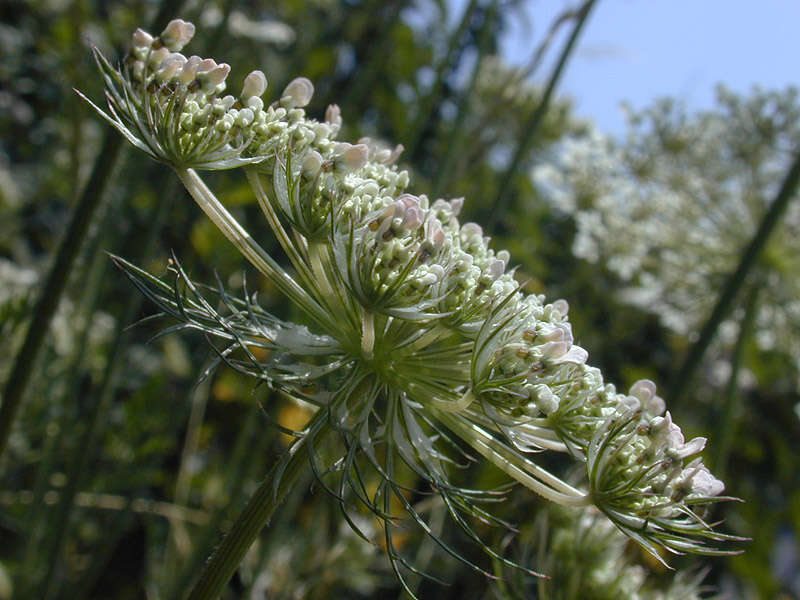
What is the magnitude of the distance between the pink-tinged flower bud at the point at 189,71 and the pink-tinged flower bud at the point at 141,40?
9 centimetres

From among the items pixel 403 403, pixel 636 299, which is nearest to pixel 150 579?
pixel 403 403

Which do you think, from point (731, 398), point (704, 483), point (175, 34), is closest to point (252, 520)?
point (704, 483)

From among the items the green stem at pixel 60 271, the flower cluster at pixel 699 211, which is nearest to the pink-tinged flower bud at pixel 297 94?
the green stem at pixel 60 271

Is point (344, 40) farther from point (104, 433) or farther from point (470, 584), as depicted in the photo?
point (470, 584)

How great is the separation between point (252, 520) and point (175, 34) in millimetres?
874

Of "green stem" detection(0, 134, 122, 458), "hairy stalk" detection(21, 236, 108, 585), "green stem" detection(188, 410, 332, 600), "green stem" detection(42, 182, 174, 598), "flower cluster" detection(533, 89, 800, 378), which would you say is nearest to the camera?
"green stem" detection(188, 410, 332, 600)

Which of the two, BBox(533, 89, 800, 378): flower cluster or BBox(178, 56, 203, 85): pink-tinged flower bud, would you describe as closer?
BBox(178, 56, 203, 85): pink-tinged flower bud

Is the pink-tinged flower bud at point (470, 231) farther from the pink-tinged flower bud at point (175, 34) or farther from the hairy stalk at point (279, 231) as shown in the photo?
the pink-tinged flower bud at point (175, 34)

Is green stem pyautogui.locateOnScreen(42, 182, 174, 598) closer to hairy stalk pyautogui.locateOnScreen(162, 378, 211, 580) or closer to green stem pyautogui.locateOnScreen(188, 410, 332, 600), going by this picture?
hairy stalk pyautogui.locateOnScreen(162, 378, 211, 580)

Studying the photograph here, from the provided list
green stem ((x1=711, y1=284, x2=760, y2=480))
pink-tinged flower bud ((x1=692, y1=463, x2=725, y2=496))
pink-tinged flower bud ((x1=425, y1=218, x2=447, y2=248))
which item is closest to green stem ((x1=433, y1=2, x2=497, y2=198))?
pink-tinged flower bud ((x1=425, y1=218, x2=447, y2=248))

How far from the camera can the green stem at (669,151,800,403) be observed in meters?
2.31

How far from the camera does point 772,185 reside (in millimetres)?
3699

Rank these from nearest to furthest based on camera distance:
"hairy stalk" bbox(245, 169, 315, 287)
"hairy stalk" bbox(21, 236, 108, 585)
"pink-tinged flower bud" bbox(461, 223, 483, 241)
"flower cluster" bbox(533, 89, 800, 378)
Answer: "hairy stalk" bbox(245, 169, 315, 287)
"pink-tinged flower bud" bbox(461, 223, 483, 241)
"hairy stalk" bbox(21, 236, 108, 585)
"flower cluster" bbox(533, 89, 800, 378)

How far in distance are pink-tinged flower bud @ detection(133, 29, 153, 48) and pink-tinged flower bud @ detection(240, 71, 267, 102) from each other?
7.1 inches
